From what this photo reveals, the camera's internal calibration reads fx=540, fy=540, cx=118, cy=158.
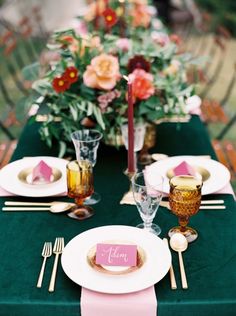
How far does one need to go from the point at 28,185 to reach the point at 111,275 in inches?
24.6

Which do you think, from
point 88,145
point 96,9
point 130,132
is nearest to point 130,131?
point 130,132

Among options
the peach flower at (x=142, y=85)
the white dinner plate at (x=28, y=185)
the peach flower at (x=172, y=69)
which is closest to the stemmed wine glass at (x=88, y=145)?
the white dinner plate at (x=28, y=185)

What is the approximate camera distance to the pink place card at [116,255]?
56.6 inches

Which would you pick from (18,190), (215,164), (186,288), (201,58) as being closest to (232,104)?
(201,58)

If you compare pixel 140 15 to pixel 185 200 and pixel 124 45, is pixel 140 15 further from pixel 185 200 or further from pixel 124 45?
pixel 185 200

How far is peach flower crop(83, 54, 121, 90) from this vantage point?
2053 mm

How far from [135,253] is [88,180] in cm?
35

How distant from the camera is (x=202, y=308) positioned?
53.8 inches

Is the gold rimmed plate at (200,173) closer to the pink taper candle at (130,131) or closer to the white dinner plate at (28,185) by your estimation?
the pink taper candle at (130,131)

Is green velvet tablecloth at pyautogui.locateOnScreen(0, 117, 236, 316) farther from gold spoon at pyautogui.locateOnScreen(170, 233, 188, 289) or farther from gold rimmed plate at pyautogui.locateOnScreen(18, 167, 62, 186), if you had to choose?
gold rimmed plate at pyautogui.locateOnScreen(18, 167, 62, 186)

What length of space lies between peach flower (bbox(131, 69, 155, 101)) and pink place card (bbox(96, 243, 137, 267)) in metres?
0.77

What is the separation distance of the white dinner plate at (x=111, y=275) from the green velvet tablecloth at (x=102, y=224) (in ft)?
0.12

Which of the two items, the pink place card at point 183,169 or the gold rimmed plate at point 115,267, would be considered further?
the pink place card at point 183,169

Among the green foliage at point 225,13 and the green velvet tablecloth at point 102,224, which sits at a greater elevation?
the green velvet tablecloth at point 102,224
